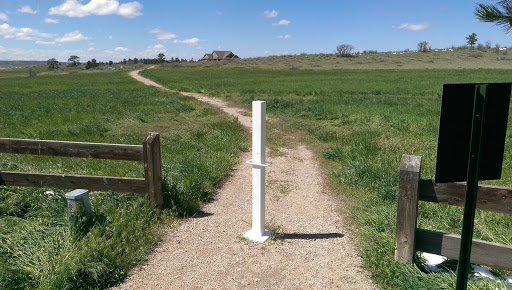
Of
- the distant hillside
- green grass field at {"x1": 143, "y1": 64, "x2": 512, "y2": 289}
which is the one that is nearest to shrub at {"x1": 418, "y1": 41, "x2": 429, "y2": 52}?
the distant hillside

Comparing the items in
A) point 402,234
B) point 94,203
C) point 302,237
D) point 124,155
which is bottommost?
point 302,237

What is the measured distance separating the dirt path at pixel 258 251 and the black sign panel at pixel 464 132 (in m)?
1.83

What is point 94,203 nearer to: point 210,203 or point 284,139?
point 210,203

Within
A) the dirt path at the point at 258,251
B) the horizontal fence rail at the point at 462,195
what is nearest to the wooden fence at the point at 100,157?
the dirt path at the point at 258,251

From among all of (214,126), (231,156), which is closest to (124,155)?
(231,156)

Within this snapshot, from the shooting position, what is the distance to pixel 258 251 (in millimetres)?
4406

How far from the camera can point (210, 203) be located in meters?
6.08

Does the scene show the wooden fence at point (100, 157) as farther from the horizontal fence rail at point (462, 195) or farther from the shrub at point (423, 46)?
the shrub at point (423, 46)

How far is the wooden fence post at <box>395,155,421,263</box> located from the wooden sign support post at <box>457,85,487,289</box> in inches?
40.4

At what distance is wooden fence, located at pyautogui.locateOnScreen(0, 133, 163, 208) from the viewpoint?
16.2ft

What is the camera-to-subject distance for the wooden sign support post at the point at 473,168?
205 cm

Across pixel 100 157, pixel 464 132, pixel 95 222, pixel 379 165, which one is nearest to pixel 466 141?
pixel 464 132

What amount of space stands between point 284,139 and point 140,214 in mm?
7247

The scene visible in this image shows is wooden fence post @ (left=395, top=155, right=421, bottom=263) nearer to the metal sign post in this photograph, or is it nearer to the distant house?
the metal sign post
